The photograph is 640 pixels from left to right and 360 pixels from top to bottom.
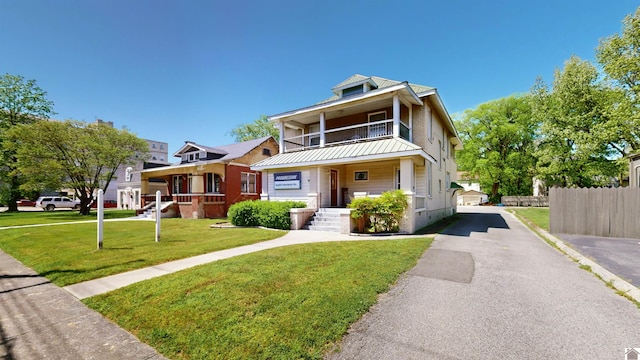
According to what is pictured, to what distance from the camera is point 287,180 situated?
1513 centimetres

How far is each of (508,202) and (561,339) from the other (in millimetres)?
42467

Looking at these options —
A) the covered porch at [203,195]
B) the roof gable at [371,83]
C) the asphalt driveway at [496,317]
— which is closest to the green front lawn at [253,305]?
the asphalt driveway at [496,317]

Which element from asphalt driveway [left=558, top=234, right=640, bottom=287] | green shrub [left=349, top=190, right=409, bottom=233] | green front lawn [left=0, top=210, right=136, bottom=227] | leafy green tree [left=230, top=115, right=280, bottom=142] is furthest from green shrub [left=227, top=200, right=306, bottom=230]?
leafy green tree [left=230, top=115, right=280, bottom=142]

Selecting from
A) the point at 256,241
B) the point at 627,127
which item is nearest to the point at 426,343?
the point at 256,241

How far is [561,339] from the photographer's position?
10.1ft

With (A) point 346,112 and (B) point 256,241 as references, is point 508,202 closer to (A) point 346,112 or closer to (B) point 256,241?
(A) point 346,112

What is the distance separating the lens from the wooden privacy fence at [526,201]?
35.6 meters

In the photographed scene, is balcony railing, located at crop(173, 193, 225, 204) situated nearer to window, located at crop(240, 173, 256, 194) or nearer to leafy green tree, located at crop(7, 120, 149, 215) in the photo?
window, located at crop(240, 173, 256, 194)

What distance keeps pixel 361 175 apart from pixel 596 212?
10.1 metres

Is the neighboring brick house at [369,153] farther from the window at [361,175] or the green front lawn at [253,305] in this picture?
the green front lawn at [253,305]

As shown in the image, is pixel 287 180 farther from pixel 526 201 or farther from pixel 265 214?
pixel 526 201

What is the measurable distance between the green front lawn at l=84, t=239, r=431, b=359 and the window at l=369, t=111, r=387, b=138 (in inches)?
376

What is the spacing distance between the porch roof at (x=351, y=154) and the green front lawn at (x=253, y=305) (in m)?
6.10

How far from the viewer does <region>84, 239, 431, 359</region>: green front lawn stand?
2.90 m
